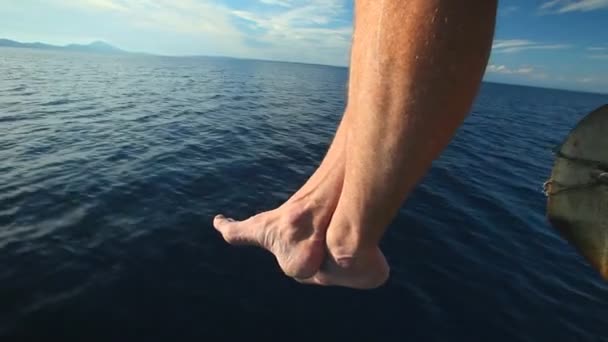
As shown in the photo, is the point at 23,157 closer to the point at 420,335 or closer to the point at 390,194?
the point at 420,335

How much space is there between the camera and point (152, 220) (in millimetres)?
7488

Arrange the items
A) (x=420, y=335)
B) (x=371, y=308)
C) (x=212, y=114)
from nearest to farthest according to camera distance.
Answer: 1. (x=420, y=335)
2. (x=371, y=308)
3. (x=212, y=114)

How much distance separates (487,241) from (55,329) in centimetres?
898

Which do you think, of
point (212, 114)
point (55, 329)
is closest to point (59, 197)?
point (55, 329)

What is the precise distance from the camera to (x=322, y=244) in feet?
6.29

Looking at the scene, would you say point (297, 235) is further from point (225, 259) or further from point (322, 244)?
point (225, 259)

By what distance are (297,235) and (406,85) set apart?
1398 millimetres

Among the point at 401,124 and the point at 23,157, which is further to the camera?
the point at 23,157

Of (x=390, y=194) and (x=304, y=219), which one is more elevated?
(x=390, y=194)

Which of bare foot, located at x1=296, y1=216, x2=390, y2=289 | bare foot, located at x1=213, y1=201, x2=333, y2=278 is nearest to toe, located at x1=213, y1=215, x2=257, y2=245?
bare foot, located at x1=213, y1=201, x2=333, y2=278

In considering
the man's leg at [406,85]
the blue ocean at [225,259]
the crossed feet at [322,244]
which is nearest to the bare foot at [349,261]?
the crossed feet at [322,244]

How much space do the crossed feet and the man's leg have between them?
22.2 inches

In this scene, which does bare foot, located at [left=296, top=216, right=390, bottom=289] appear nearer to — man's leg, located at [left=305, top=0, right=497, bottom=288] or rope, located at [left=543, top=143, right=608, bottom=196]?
man's leg, located at [left=305, top=0, right=497, bottom=288]

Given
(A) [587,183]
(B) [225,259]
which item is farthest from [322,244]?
(B) [225,259]
